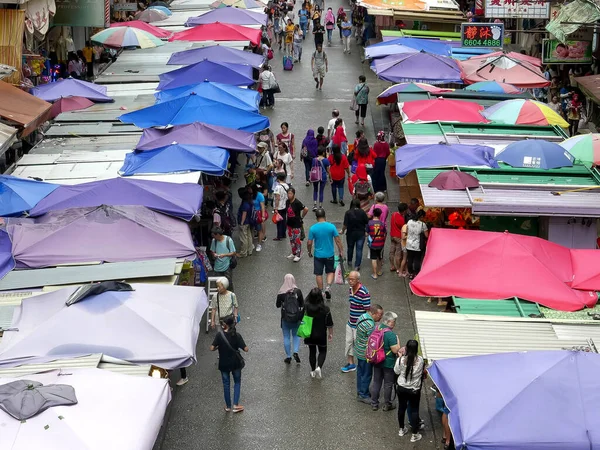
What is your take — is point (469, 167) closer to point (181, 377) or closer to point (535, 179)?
point (535, 179)

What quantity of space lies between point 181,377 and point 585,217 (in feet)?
20.3

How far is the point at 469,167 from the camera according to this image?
1611 centimetres

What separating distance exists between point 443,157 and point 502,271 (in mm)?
4354

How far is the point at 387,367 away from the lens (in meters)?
11.7

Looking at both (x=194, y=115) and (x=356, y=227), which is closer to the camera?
(x=356, y=227)

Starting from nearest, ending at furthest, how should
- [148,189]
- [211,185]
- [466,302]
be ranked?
[466,302]
[148,189]
[211,185]

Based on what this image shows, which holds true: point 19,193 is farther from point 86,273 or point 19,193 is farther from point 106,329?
point 106,329

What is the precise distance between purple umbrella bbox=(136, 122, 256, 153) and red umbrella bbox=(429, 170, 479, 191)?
371 cm

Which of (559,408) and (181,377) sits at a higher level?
(559,408)

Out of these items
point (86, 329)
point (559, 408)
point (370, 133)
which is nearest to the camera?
point (559, 408)

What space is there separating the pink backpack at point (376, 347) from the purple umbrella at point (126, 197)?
380 centimetres

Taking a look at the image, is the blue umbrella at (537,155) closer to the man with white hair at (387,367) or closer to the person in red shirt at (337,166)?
the person in red shirt at (337,166)

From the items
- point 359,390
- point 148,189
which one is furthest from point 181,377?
point 148,189

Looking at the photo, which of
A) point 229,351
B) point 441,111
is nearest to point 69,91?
point 441,111
